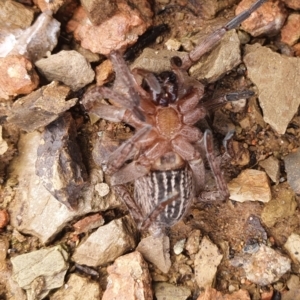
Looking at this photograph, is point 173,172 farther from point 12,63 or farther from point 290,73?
point 12,63

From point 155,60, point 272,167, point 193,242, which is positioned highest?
point 155,60

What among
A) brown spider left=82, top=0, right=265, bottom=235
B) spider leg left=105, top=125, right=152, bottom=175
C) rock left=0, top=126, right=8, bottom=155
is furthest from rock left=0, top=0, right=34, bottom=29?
spider leg left=105, top=125, right=152, bottom=175

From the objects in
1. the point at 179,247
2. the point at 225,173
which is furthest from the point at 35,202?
the point at 225,173

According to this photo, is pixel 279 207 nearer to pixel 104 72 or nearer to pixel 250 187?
pixel 250 187

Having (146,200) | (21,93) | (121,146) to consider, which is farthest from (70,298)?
(21,93)

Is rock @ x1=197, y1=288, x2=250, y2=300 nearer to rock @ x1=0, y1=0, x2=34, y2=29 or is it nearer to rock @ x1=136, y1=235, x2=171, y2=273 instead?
rock @ x1=136, y1=235, x2=171, y2=273

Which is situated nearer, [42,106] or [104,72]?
[42,106]

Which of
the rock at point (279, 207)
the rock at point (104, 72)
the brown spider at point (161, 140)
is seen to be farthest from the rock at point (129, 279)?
the rock at point (104, 72)
